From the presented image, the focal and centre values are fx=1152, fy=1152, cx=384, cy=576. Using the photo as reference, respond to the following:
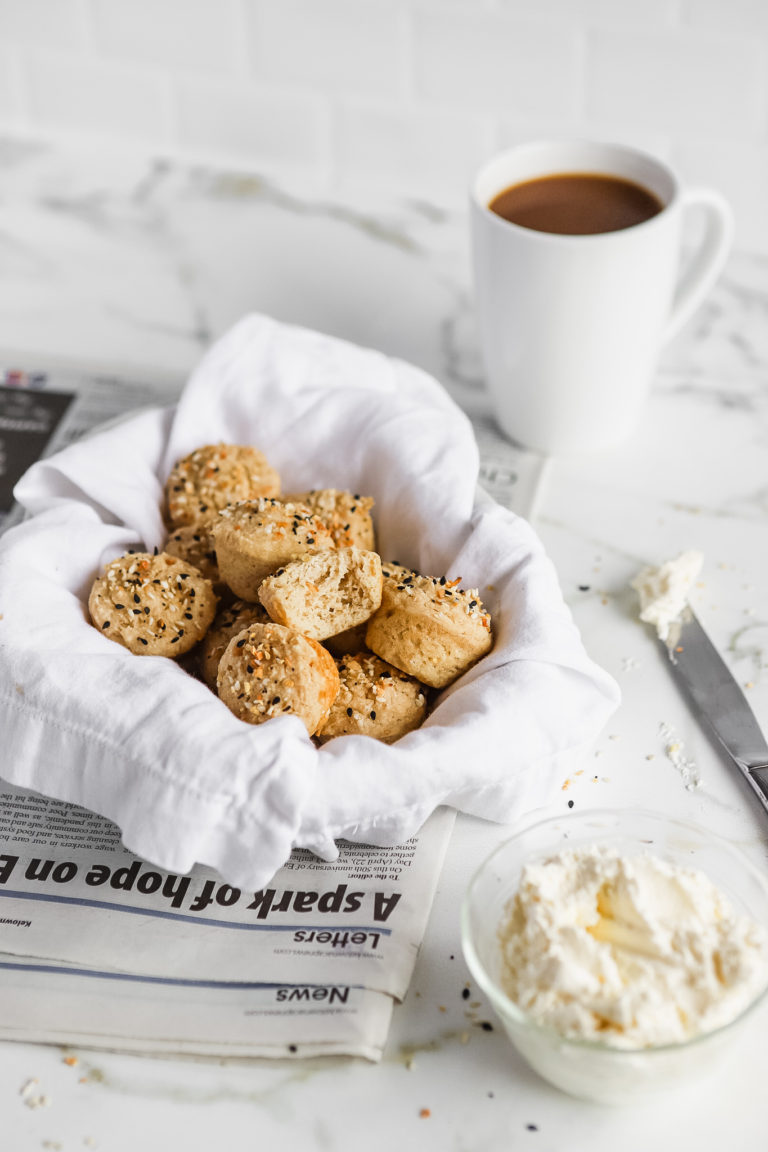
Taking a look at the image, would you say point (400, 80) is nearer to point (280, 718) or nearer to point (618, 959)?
point (280, 718)

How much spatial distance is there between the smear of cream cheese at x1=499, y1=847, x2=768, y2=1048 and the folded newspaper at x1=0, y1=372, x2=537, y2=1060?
11 centimetres

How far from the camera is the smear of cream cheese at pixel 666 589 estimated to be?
3.20 feet

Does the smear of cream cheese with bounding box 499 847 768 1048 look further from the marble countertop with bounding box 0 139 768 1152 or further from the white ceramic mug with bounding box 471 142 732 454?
the white ceramic mug with bounding box 471 142 732 454

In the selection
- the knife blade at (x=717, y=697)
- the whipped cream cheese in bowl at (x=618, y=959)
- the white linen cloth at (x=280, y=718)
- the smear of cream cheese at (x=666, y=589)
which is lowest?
the knife blade at (x=717, y=697)

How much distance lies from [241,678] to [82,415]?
1.78 ft

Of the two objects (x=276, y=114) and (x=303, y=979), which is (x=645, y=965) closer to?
(x=303, y=979)

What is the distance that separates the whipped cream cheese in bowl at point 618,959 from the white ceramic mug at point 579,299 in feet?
1.67

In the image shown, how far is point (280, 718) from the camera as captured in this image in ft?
2.44

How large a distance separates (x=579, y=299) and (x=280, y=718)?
0.51 meters

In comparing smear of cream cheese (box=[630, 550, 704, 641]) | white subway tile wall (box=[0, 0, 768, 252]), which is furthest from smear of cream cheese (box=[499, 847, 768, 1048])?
white subway tile wall (box=[0, 0, 768, 252])

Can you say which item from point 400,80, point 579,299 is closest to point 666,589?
point 579,299

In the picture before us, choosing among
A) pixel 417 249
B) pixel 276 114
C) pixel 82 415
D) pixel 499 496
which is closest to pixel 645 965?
pixel 499 496

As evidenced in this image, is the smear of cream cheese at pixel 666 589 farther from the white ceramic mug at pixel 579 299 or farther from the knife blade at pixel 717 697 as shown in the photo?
the white ceramic mug at pixel 579 299

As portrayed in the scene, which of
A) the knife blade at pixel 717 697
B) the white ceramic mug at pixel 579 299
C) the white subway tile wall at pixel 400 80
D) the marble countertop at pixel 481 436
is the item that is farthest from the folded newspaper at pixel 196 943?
the white subway tile wall at pixel 400 80
